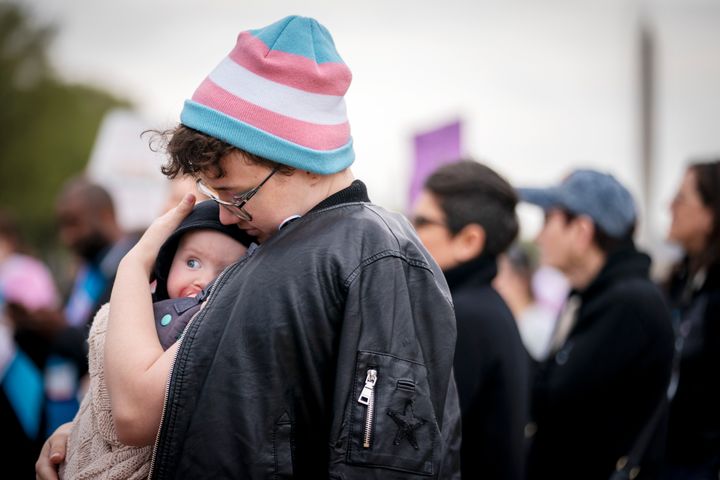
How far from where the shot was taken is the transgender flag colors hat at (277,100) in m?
A: 1.94

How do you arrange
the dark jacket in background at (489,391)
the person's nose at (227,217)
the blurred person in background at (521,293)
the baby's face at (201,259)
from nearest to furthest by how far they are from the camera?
1. the person's nose at (227,217)
2. the baby's face at (201,259)
3. the dark jacket in background at (489,391)
4. the blurred person in background at (521,293)

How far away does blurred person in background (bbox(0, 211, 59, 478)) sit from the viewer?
149 inches

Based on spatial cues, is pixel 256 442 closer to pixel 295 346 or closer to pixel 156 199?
pixel 295 346

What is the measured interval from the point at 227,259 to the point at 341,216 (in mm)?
422

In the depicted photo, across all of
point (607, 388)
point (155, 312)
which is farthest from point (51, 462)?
point (607, 388)

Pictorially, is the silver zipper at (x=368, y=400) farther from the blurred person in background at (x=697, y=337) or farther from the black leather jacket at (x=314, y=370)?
the blurred person in background at (x=697, y=337)

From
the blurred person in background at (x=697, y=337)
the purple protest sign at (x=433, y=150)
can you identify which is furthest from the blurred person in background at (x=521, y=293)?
the blurred person in background at (x=697, y=337)

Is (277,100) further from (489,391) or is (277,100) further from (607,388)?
(607,388)

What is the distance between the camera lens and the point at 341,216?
2.01 m

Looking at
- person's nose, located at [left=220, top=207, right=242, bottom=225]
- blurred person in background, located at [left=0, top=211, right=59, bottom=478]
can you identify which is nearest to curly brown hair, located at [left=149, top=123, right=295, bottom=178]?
person's nose, located at [left=220, top=207, right=242, bottom=225]

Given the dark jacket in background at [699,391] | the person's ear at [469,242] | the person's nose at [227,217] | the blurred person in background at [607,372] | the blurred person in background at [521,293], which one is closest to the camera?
Result: the person's nose at [227,217]

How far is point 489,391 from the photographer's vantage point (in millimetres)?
3182

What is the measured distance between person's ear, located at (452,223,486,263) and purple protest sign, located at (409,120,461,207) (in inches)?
163

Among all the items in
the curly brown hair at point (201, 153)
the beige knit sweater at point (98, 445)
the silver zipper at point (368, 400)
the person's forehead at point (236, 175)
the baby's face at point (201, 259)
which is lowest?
the beige knit sweater at point (98, 445)
